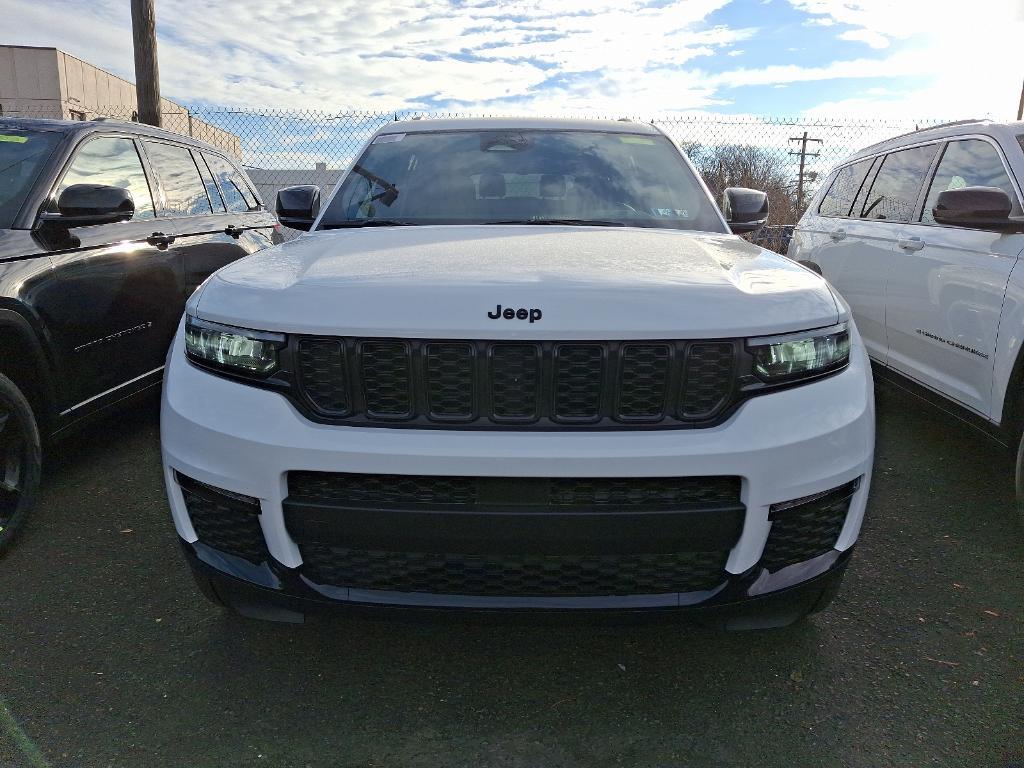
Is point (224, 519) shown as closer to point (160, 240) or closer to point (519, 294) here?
point (519, 294)

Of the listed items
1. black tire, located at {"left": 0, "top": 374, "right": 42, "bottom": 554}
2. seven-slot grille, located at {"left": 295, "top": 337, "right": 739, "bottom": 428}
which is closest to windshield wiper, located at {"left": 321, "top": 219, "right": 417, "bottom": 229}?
seven-slot grille, located at {"left": 295, "top": 337, "right": 739, "bottom": 428}

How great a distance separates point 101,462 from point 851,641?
3.77m

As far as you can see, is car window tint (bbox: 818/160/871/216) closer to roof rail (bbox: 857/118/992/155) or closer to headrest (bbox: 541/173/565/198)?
roof rail (bbox: 857/118/992/155)

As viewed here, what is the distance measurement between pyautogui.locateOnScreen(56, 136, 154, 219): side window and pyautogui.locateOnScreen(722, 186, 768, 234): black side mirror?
3.14m

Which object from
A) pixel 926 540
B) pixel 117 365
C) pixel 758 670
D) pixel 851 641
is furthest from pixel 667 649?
pixel 117 365

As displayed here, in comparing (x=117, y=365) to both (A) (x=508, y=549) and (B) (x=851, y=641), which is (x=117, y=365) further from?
(B) (x=851, y=641)

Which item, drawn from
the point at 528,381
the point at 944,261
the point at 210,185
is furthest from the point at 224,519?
the point at 210,185

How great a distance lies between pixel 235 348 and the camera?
6.57ft

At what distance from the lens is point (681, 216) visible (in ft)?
10.2

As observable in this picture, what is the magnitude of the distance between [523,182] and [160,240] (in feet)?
7.71

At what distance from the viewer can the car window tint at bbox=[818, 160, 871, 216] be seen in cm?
564

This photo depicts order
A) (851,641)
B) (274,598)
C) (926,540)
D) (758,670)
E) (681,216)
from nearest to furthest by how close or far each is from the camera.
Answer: (274,598), (758,670), (851,641), (681,216), (926,540)

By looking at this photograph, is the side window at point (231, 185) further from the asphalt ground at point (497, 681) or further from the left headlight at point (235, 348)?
the left headlight at point (235, 348)

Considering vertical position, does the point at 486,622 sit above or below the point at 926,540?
above
